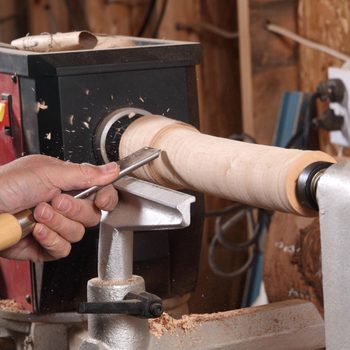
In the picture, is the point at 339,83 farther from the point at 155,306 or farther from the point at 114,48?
the point at 155,306

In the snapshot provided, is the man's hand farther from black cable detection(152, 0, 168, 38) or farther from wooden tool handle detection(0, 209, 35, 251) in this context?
black cable detection(152, 0, 168, 38)

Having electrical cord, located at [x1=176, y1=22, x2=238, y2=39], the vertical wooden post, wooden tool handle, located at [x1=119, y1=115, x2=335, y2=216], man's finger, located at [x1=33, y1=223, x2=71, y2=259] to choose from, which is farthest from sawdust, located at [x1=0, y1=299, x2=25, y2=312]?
electrical cord, located at [x1=176, y1=22, x2=238, y2=39]

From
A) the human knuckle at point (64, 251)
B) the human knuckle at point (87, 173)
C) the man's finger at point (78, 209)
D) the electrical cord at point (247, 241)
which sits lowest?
the electrical cord at point (247, 241)

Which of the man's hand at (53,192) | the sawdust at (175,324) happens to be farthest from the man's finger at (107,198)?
the sawdust at (175,324)

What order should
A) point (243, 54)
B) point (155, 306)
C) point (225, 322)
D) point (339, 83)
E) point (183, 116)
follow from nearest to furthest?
1. point (155, 306)
2. point (225, 322)
3. point (183, 116)
4. point (339, 83)
5. point (243, 54)

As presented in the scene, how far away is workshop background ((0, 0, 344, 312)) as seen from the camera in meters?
1.39

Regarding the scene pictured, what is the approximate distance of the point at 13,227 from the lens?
830mm

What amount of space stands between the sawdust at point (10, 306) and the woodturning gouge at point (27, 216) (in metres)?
0.24

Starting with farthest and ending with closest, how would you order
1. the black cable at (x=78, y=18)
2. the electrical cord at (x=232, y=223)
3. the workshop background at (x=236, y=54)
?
the black cable at (x=78, y=18) < the electrical cord at (x=232, y=223) < the workshop background at (x=236, y=54)

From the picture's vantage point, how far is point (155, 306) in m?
0.82

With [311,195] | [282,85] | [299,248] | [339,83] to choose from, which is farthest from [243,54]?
[311,195]

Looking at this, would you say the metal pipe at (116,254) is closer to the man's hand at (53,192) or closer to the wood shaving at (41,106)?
the man's hand at (53,192)

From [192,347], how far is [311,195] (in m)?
0.26

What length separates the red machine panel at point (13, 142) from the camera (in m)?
1.03
